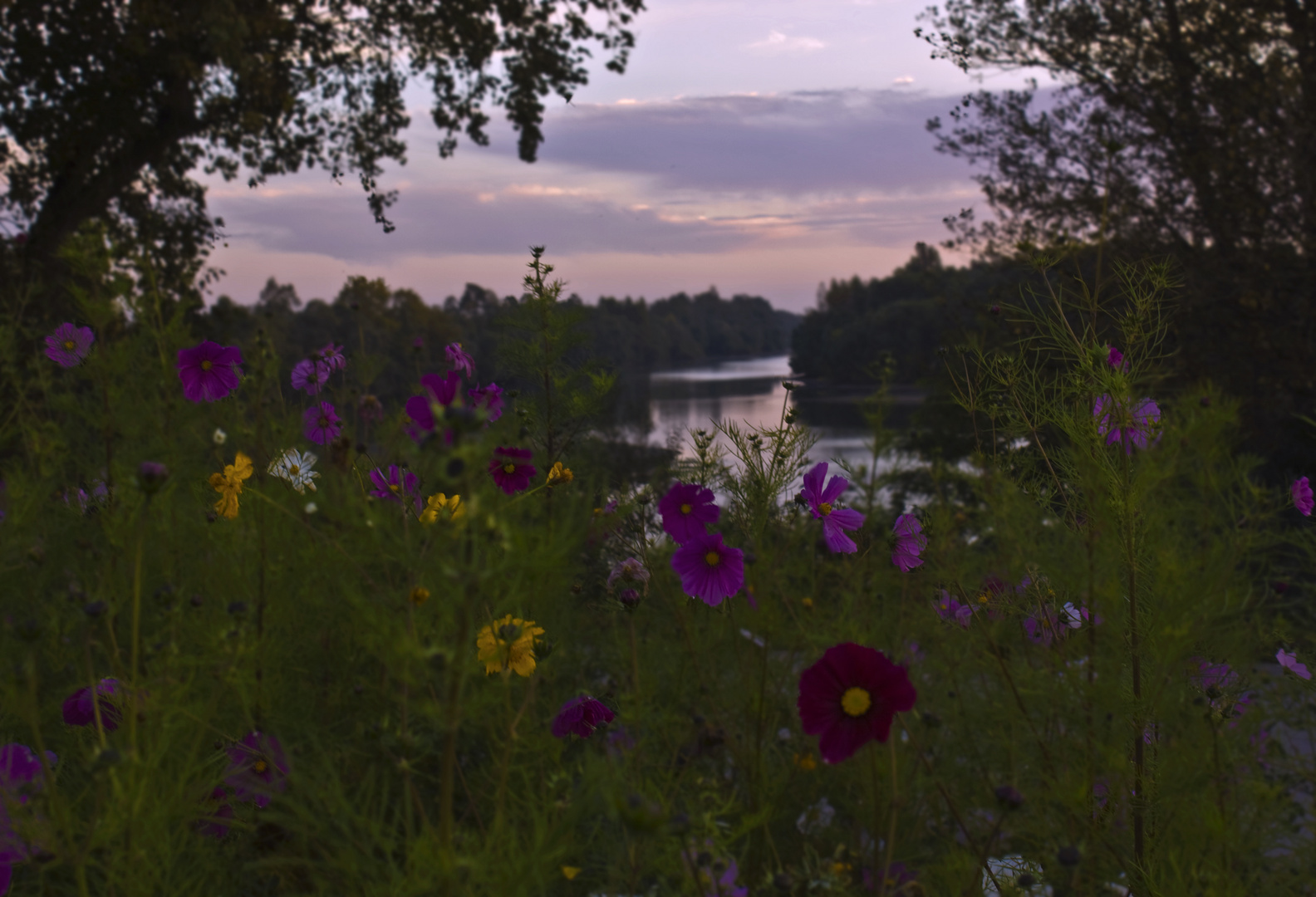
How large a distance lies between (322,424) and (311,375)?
1.14 feet

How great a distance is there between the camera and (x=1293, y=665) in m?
1.65

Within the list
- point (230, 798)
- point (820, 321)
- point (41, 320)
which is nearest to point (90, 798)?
point (230, 798)

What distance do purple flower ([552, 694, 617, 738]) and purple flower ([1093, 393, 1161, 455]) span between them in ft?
3.02

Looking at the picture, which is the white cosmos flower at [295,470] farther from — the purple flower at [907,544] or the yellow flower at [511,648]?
the purple flower at [907,544]

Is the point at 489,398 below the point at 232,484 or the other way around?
the other way around

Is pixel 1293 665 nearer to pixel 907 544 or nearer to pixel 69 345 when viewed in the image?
pixel 907 544

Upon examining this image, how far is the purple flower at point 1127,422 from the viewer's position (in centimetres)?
134

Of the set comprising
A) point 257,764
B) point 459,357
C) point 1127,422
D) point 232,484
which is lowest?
point 257,764

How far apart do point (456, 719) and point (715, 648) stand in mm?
1857

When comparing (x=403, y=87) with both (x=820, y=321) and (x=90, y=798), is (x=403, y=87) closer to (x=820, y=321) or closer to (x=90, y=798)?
(x=90, y=798)

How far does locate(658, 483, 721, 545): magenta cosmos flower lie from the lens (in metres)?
1.61

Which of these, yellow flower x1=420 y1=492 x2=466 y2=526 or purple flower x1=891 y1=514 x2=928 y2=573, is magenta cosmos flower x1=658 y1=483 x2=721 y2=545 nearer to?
purple flower x1=891 y1=514 x2=928 y2=573

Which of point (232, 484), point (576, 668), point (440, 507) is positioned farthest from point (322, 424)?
point (440, 507)

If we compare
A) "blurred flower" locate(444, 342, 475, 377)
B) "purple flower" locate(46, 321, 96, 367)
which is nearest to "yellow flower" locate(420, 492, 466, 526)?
"blurred flower" locate(444, 342, 475, 377)
